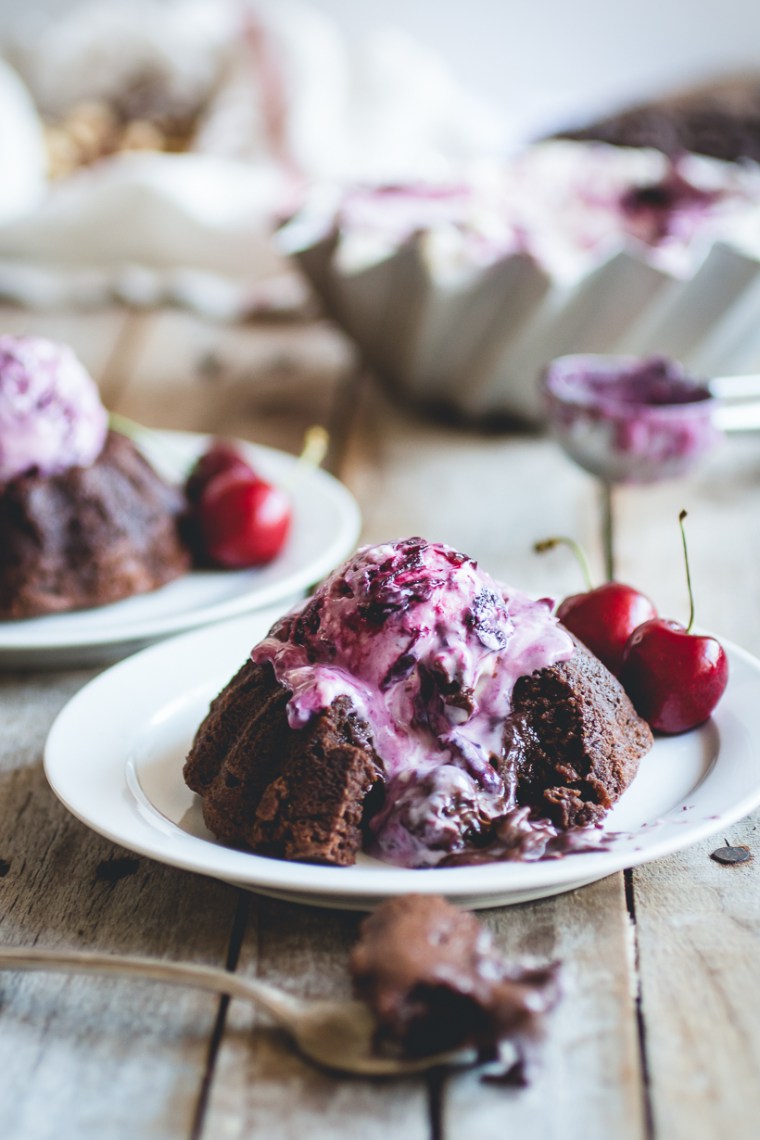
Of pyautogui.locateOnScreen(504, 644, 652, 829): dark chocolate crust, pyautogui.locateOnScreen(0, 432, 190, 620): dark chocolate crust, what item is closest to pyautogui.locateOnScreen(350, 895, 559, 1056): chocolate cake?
pyautogui.locateOnScreen(504, 644, 652, 829): dark chocolate crust

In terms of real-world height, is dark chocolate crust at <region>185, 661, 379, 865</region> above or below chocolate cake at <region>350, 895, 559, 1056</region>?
below

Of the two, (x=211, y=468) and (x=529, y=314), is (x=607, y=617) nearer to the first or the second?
(x=211, y=468)

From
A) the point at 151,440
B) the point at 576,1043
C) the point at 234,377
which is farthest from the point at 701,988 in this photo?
the point at 234,377

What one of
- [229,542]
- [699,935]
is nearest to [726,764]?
[699,935]

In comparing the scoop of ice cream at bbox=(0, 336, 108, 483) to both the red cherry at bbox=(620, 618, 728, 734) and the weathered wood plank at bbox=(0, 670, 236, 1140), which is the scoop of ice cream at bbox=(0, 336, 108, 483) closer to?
the weathered wood plank at bbox=(0, 670, 236, 1140)

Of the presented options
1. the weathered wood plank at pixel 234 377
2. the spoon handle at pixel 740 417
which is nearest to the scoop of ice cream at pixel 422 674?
the spoon handle at pixel 740 417

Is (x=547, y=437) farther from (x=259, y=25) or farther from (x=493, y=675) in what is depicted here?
(x=259, y=25)
